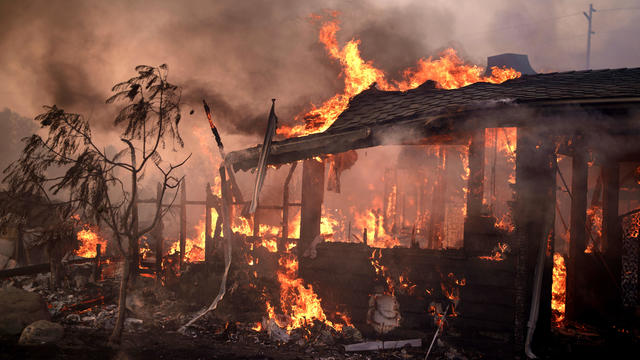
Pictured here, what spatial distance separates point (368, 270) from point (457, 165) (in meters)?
11.9

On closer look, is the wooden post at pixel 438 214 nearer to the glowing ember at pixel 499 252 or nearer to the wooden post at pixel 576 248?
the wooden post at pixel 576 248

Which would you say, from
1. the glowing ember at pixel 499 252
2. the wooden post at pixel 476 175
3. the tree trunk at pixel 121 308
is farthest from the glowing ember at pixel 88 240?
the glowing ember at pixel 499 252

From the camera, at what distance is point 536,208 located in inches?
304

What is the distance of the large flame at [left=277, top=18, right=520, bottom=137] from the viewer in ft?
37.7

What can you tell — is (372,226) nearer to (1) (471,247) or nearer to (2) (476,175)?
(2) (476,175)

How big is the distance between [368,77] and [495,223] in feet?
17.9

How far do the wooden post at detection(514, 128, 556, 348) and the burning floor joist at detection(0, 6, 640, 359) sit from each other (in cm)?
3

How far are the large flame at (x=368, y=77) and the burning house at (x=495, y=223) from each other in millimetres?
426

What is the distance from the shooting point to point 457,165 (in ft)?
64.5

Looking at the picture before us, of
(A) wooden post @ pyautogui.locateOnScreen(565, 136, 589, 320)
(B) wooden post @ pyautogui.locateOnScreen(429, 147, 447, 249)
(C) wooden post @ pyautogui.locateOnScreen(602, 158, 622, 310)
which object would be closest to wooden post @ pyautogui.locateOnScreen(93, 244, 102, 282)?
(B) wooden post @ pyautogui.locateOnScreen(429, 147, 447, 249)

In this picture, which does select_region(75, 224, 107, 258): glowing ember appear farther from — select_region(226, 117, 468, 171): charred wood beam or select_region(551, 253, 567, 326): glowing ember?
select_region(551, 253, 567, 326): glowing ember

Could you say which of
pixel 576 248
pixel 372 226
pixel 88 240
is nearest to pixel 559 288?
pixel 576 248

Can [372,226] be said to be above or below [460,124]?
below

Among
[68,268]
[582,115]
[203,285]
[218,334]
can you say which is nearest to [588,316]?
[582,115]
